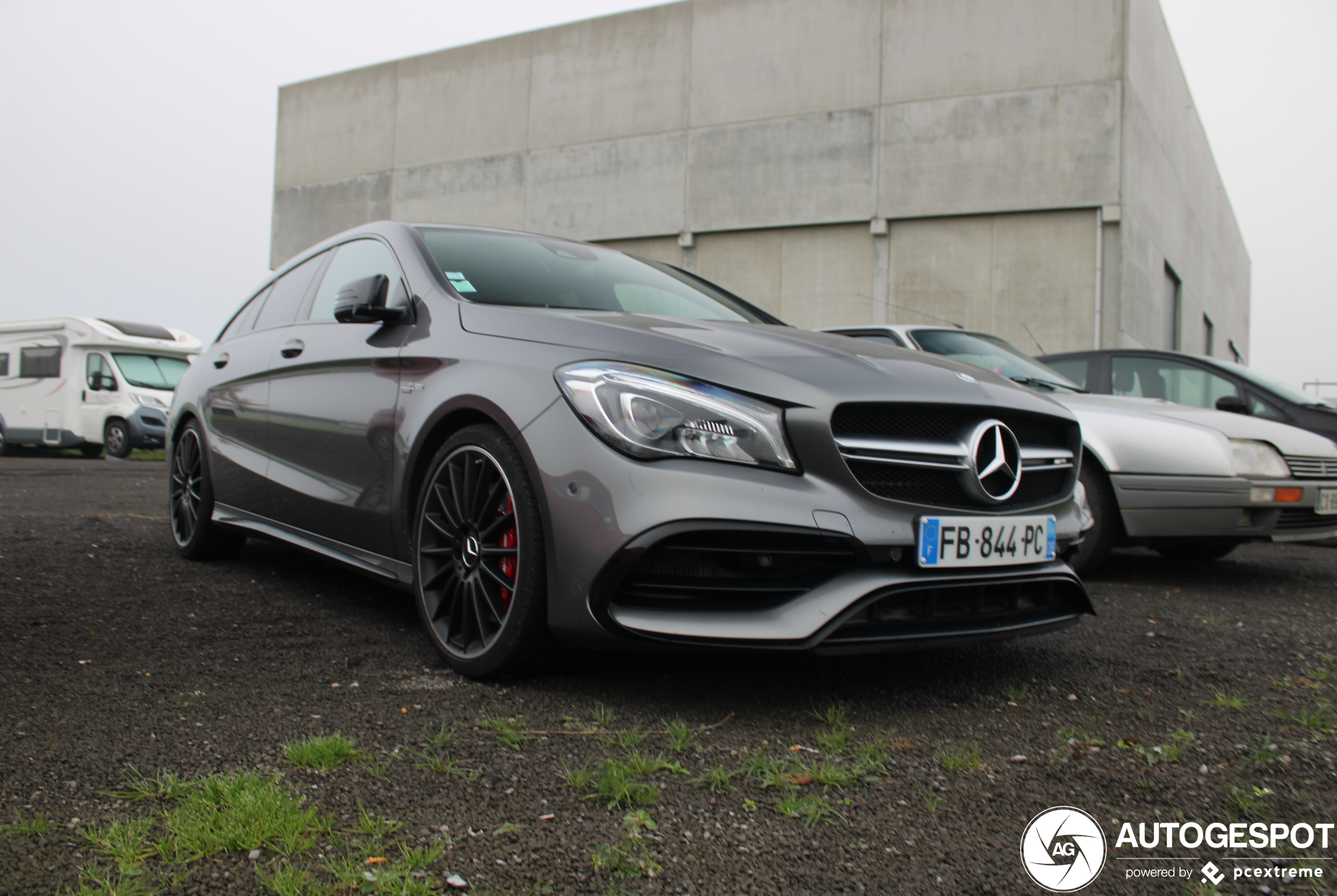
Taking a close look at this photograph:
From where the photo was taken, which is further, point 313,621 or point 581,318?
point 313,621

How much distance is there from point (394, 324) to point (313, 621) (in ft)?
3.54

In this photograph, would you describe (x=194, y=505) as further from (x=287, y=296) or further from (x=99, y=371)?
(x=99, y=371)

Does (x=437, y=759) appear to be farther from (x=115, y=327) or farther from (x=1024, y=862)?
(x=115, y=327)

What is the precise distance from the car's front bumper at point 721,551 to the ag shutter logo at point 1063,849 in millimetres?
572

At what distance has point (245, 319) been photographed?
15.8 ft

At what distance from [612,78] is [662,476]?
22708 millimetres

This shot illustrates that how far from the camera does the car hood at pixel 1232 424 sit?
4.85 metres

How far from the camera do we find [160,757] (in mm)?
2152

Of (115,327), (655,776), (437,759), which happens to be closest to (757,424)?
(655,776)

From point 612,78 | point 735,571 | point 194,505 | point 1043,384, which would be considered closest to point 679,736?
point 735,571

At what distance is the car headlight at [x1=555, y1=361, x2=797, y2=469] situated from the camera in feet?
7.91

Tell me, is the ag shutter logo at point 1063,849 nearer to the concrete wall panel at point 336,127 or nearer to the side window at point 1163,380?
the side window at point 1163,380

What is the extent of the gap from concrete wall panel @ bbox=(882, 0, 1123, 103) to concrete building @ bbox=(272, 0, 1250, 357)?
3 centimetres

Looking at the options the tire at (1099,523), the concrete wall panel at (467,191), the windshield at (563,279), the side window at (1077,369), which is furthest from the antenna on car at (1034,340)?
the concrete wall panel at (467,191)
